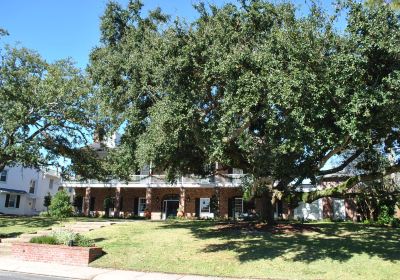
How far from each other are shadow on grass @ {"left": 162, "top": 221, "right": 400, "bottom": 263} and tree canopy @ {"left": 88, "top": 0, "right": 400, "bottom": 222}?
2422 mm

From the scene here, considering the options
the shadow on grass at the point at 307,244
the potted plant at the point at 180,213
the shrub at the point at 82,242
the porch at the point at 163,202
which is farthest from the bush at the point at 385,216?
the shrub at the point at 82,242

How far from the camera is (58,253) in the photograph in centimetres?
1647

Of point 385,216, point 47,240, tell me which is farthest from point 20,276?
point 385,216

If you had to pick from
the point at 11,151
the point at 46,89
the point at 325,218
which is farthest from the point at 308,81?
the point at 325,218

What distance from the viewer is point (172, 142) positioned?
16172 millimetres

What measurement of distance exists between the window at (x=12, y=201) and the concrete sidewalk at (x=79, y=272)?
39.5 m

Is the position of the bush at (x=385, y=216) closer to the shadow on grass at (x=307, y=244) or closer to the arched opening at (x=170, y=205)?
the shadow on grass at (x=307, y=244)

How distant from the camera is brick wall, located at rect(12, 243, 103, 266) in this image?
52.6ft

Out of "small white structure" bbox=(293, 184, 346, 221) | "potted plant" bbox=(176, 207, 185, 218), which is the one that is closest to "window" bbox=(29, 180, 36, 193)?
"potted plant" bbox=(176, 207, 185, 218)

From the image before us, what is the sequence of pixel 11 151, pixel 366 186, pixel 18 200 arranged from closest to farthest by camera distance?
pixel 11 151
pixel 366 186
pixel 18 200

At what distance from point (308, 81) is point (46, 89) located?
19.3 metres

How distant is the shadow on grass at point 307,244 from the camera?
50.6 feet

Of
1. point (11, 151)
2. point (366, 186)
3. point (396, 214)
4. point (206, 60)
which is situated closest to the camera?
point (206, 60)

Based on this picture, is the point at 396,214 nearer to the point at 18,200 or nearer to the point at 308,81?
the point at 308,81
